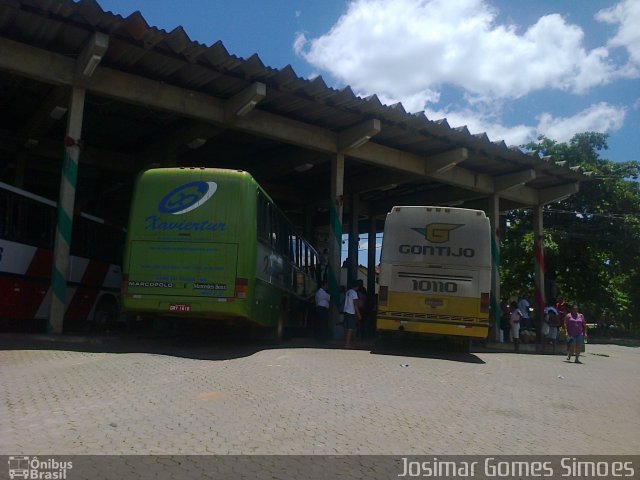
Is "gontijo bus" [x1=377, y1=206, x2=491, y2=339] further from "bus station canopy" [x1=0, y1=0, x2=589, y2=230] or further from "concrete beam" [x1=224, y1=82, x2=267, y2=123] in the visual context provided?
"concrete beam" [x1=224, y1=82, x2=267, y2=123]

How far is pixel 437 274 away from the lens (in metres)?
13.7

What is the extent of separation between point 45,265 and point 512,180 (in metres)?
16.0

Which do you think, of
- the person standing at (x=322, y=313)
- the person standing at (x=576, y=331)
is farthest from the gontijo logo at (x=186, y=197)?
the person standing at (x=576, y=331)

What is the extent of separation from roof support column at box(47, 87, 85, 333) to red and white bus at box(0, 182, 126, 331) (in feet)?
3.21

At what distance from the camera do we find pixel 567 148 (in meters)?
33.2

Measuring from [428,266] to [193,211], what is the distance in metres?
5.70

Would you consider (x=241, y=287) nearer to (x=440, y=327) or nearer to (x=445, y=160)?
(x=440, y=327)

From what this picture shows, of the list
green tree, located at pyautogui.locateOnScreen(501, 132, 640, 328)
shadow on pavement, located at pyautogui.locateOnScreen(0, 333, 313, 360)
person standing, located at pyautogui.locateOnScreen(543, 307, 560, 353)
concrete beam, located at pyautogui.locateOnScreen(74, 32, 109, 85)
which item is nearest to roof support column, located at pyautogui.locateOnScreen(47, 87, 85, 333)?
concrete beam, located at pyautogui.locateOnScreen(74, 32, 109, 85)

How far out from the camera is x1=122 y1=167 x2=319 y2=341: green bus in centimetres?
1112

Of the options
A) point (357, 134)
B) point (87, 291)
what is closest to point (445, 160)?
point (357, 134)

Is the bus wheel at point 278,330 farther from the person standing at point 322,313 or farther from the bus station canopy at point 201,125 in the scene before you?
the bus station canopy at point 201,125

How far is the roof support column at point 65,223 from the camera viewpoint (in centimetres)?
1236
